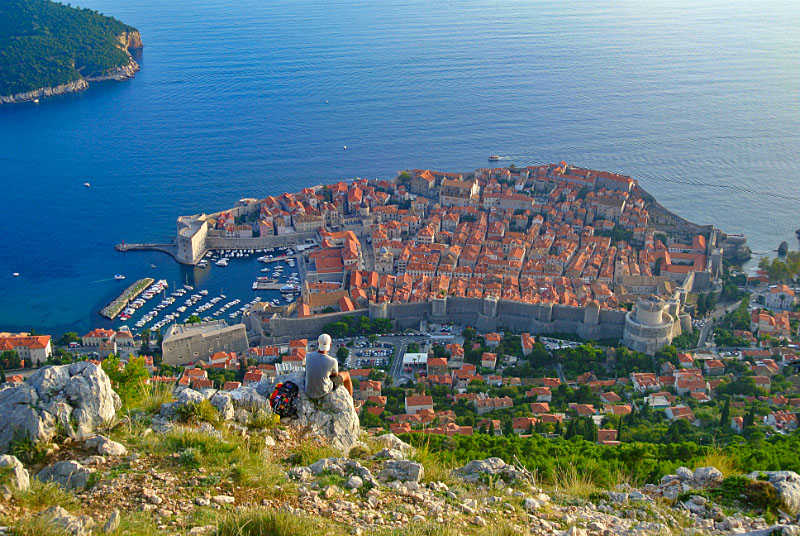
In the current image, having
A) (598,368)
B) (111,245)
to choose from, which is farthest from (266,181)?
(598,368)

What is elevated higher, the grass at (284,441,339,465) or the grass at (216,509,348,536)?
the grass at (216,509,348,536)

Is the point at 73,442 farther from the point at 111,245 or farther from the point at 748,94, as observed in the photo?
the point at 748,94

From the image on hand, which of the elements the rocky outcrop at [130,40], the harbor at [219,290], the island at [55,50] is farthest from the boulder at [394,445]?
the rocky outcrop at [130,40]

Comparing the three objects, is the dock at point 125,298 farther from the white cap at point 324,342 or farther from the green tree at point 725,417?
the white cap at point 324,342

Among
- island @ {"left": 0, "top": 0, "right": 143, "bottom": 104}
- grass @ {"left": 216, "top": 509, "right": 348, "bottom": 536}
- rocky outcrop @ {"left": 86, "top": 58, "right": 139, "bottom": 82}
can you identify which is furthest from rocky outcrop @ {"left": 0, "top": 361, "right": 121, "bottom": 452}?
rocky outcrop @ {"left": 86, "top": 58, "right": 139, "bottom": 82}

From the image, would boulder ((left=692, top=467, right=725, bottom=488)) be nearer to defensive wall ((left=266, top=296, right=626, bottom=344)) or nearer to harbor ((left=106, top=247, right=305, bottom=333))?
defensive wall ((left=266, top=296, right=626, bottom=344))

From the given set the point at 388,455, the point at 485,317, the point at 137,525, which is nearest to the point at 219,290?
the point at 485,317
